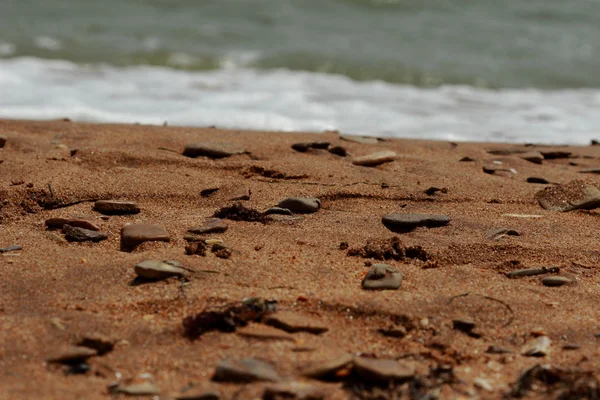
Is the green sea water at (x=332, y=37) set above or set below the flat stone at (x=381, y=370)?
above

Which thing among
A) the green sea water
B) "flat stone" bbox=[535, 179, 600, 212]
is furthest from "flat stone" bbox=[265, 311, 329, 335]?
the green sea water

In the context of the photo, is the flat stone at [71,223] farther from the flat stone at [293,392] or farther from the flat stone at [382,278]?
the flat stone at [293,392]

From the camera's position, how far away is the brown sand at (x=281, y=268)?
2.28 m

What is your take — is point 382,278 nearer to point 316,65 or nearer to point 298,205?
point 298,205

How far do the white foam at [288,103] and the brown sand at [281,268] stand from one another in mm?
1439

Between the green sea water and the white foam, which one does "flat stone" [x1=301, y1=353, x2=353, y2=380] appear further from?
the green sea water

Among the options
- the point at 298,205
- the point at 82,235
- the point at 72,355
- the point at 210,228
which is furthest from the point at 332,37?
the point at 72,355

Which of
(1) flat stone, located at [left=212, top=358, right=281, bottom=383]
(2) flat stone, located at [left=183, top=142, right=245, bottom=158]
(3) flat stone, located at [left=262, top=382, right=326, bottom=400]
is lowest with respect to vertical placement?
(3) flat stone, located at [left=262, top=382, right=326, bottom=400]

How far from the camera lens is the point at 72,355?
2229mm

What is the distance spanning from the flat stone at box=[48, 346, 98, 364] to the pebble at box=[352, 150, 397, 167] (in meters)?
2.19

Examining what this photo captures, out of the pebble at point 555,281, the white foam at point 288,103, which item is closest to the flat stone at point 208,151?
the white foam at point 288,103

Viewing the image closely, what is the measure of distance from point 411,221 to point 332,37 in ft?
22.3

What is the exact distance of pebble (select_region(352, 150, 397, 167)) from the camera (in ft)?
13.8

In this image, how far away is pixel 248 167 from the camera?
159 inches
